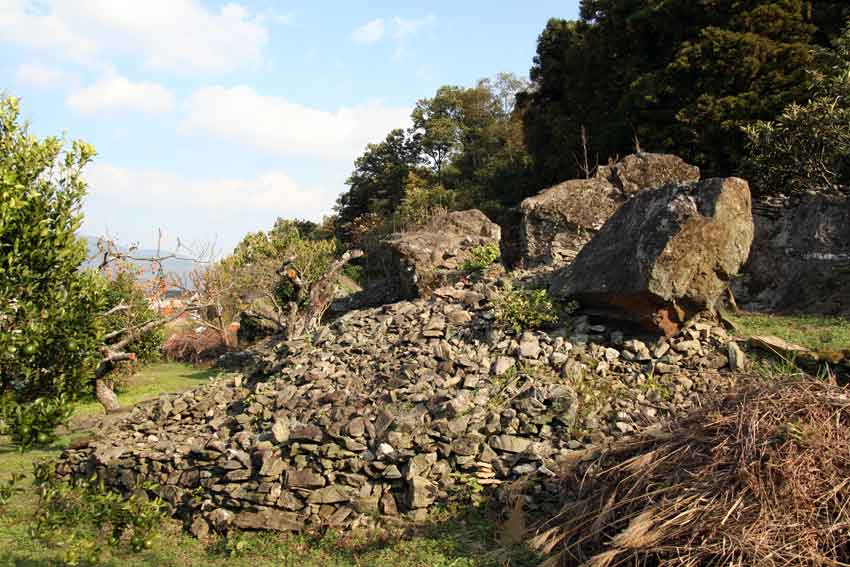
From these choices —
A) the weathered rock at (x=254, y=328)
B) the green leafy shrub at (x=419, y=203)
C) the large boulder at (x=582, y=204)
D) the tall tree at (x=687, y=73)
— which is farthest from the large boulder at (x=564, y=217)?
the green leafy shrub at (x=419, y=203)

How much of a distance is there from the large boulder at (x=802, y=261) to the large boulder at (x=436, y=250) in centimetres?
461

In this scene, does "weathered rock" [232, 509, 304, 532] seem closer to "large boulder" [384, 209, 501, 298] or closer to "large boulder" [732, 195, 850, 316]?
"large boulder" [384, 209, 501, 298]

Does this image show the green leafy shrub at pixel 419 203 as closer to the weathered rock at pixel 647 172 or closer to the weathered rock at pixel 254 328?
the weathered rock at pixel 254 328

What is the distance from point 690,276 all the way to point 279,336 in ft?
39.2

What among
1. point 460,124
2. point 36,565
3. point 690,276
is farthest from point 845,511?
point 460,124

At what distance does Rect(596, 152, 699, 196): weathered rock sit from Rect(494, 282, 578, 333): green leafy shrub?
4.20 m

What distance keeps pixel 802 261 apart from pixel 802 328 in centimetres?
184

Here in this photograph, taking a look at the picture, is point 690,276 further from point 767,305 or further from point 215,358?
point 215,358

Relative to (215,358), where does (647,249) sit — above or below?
above

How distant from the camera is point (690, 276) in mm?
7098

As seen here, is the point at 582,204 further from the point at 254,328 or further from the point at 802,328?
the point at 254,328

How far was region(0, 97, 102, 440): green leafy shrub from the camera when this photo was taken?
3.95 meters

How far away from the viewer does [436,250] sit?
12531 mm

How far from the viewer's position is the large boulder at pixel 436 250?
473 inches
